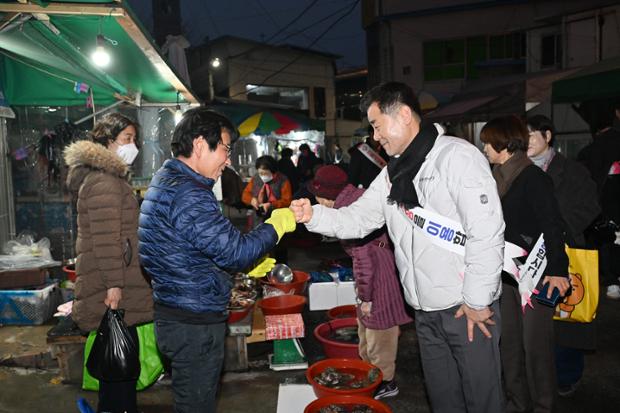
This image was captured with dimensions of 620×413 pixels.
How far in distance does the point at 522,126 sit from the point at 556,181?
655mm

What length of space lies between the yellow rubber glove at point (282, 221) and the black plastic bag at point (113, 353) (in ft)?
4.62

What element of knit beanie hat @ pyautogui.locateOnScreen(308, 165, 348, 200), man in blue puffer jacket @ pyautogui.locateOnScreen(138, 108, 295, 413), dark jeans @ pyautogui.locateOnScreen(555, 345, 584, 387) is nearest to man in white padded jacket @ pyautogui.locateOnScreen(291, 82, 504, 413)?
man in blue puffer jacket @ pyautogui.locateOnScreen(138, 108, 295, 413)

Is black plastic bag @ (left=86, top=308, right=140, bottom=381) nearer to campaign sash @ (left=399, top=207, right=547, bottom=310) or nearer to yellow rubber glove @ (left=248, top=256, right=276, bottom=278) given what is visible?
yellow rubber glove @ (left=248, top=256, right=276, bottom=278)

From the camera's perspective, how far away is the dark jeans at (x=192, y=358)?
2619 millimetres

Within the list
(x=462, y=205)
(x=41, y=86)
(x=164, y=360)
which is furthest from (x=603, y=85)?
(x=41, y=86)

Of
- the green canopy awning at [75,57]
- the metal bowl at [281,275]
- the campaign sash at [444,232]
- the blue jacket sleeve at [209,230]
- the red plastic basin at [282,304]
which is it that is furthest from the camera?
the metal bowl at [281,275]

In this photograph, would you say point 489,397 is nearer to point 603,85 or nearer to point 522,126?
point 522,126

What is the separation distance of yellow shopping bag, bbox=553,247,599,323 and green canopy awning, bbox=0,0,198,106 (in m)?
3.99

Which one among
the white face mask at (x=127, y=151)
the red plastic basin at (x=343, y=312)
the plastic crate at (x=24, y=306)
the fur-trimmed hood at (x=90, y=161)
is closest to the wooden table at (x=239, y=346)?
the red plastic basin at (x=343, y=312)

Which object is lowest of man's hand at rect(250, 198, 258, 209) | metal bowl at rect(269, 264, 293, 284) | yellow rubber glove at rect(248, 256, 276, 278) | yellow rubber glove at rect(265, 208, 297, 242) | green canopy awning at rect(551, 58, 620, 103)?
metal bowl at rect(269, 264, 293, 284)

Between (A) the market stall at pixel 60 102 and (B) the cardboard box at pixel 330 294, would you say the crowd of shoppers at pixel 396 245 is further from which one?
(B) the cardboard box at pixel 330 294

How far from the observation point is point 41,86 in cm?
690

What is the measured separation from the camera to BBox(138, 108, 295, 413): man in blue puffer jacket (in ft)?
8.01

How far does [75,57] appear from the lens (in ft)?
19.5
